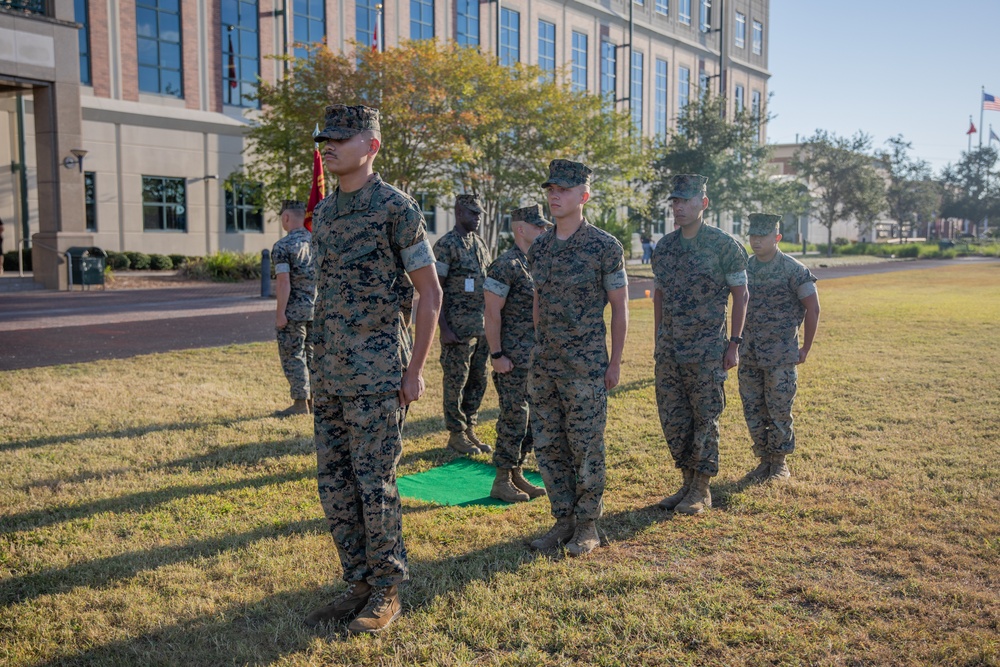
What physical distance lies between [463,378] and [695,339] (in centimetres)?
213

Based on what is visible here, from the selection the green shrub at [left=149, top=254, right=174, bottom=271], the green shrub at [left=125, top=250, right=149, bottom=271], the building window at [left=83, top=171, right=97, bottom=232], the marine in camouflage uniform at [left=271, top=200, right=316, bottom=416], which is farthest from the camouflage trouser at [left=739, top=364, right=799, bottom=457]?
the building window at [left=83, top=171, right=97, bottom=232]

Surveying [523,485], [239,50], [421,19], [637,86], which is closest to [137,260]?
[239,50]

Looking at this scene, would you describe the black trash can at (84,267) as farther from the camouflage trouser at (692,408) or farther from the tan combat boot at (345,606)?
the tan combat boot at (345,606)

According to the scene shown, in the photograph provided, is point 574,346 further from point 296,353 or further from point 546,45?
point 546,45

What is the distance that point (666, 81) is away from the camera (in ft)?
178

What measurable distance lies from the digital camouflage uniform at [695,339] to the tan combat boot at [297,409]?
13.2 feet

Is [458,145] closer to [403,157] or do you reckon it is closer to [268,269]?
[403,157]

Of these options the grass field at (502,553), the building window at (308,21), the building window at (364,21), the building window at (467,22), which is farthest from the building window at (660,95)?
the grass field at (502,553)

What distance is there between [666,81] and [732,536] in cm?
5297

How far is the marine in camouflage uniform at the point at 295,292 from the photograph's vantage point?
7562 millimetres

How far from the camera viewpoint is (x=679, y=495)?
5.68m

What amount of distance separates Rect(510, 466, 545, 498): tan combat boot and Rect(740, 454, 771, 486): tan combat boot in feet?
4.89

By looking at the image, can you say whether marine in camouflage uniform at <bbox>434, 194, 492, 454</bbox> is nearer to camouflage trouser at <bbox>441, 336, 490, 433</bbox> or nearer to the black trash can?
camouflage trouser at <bbox>441, 336, 490, 433</bbox>

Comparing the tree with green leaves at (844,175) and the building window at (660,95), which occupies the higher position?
the building window at (660,95)
